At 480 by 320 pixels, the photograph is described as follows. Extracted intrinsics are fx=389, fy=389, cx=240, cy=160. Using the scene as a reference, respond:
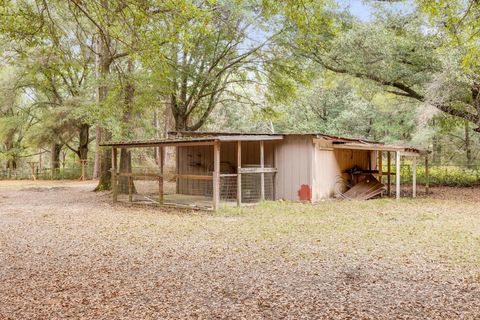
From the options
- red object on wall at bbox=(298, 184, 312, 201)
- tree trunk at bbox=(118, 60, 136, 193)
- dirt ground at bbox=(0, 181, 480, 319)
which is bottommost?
dirt ground at bbox=(0, 181, 480, 319)

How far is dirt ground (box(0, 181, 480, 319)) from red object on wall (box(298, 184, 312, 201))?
235 centimetres

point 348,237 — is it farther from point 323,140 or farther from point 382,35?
point 382,35

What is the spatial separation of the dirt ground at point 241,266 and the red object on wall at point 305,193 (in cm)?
235

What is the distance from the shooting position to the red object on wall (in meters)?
12.4

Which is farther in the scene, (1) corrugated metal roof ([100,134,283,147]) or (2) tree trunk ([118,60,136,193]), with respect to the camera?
(2) tree trunk ([118,60,136,193])

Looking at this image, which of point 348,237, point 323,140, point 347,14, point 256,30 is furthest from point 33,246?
point 347,14

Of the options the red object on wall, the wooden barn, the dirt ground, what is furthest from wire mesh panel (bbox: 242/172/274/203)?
the dirt ground

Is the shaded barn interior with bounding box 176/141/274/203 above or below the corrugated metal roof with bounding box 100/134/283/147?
below

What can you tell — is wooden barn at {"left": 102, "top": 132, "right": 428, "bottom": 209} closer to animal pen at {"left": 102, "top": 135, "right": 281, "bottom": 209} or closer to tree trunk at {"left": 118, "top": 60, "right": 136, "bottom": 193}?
animal pen at {"left": 102, "top": 135, "right": 281, "bottom": 209}

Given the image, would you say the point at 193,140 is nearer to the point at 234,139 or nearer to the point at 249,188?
the point at 234,139

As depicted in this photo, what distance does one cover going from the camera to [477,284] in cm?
443

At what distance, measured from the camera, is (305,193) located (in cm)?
1244

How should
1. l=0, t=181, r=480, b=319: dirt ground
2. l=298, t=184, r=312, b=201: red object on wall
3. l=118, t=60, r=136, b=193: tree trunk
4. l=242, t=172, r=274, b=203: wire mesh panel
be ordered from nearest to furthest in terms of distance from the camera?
l=0, t=181, r=480, b=319: dirt ground < l=298, t=184, r=312, b=201: red object on wall < l=242, t=172, r=274, b=203: wire mesh panel < l=118, t=60, r=136, b=193: tree trunk

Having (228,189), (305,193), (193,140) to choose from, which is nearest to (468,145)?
(305,193)
